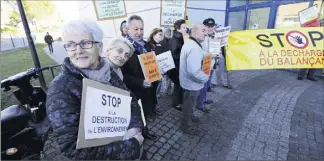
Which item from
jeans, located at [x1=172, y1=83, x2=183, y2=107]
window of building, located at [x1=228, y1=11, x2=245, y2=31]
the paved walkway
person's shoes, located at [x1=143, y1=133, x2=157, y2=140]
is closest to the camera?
the paved walkway

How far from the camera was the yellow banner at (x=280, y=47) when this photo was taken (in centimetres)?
525

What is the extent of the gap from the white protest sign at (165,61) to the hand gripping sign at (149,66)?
2.06 feet

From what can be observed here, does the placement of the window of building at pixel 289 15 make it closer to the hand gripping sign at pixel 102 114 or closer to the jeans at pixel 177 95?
the jeans at pixel 177 95

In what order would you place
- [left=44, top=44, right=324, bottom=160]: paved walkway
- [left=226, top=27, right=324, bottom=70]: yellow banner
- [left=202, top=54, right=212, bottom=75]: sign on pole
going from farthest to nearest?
[left=226, top=27, right=324, bottom=70]: yellow banner < [left=202, top=54, right=212, bottom=75]: sign on pole < [left=44, top=44, right=324, bottom=160]: paved walkway

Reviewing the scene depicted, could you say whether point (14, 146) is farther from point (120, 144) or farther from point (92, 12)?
point (92, 12)

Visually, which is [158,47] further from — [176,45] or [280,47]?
[280,47]

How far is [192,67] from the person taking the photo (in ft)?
9.89

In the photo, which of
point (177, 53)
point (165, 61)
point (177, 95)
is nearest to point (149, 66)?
point (165, 61)

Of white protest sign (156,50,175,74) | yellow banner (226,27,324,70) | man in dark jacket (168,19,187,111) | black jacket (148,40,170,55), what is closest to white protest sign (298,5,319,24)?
yellow banner (226,27,324,70)

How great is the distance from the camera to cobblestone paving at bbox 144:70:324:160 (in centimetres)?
310

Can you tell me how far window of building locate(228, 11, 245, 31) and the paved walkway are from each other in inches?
191

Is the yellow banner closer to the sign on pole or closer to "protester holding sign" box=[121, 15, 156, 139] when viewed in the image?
the sign on pole

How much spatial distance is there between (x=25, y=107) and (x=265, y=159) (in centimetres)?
333

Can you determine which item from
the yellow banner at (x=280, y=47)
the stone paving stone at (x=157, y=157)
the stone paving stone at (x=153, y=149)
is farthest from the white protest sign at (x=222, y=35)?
the stone paving stone at (x=157, y=157)
